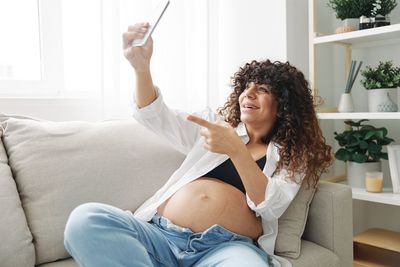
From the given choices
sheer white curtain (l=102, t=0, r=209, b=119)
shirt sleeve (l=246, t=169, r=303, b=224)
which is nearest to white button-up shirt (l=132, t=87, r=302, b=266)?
shirt sleeve (l=246, t=169, r=303, b=224)

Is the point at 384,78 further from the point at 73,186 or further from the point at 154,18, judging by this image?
the point at 73,186

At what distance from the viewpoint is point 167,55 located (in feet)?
6.80

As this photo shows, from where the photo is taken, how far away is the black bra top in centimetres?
138

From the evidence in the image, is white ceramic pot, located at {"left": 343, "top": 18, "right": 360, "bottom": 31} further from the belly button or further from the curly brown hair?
the belly button

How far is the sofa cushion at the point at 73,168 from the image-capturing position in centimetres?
126

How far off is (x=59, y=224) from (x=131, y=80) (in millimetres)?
831

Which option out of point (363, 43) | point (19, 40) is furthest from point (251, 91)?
point (19, 40)

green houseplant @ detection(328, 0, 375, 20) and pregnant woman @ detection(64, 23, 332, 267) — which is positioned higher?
green houseplant @ detection(328, 0, 375, 20)

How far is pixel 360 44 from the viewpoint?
2.08 m

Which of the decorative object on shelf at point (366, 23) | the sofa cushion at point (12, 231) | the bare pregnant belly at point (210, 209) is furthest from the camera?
the decorative object on shelf at point (366, 23)

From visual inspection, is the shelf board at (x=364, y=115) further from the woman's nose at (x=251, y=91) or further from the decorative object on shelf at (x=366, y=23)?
the woman's nose at (x=251, y=91)

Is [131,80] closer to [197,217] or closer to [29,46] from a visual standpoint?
[29,46]

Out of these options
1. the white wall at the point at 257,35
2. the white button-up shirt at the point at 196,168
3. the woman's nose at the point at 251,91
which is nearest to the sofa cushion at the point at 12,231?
the white button-up shirt at the point at 196,168

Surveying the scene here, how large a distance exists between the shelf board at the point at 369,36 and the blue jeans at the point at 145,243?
1.02 meters
